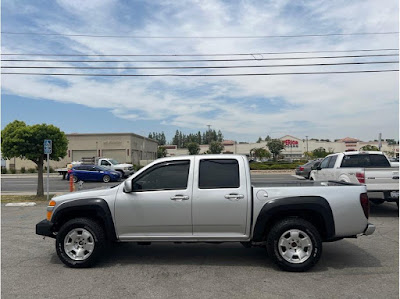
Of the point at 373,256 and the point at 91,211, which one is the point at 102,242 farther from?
the point at 373,256

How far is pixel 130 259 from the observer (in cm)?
579

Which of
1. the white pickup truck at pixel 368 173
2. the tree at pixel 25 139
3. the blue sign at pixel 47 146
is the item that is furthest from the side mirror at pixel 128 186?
the tree at pixel 25 139

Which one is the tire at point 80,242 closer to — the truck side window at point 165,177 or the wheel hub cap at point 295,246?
the truck side window at point 165,177

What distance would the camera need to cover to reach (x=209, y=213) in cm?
520

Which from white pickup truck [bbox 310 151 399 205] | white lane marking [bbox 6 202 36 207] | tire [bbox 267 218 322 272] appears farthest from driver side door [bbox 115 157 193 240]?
white lane marking [bbox 6 202 36 207]

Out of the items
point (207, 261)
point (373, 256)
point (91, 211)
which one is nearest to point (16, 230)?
point (91, 211)

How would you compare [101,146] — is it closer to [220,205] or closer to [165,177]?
[165,177]

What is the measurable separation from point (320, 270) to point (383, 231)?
358 centimetres

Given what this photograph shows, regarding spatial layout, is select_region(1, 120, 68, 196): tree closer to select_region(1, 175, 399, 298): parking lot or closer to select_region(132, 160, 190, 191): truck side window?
select_region(1, 175, 399, 298): parking lot

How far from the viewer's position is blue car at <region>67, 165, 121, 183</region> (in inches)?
1031

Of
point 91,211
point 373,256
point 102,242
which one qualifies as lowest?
point 373,256

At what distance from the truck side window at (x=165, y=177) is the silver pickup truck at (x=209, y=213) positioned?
16 millimetres

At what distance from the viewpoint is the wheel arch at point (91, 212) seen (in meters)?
5.36

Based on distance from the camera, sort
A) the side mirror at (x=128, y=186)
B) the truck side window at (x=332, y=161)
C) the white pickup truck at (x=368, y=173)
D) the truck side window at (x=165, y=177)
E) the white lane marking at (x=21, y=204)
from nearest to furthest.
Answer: the side mirror at (x=128, y=186) < the truck side window at (x=165, y=177) < the white pickup truck at (x=368, y=173) < the truck side window at (x=332, y=161) < the white lane marking at (x=21, y=204)
